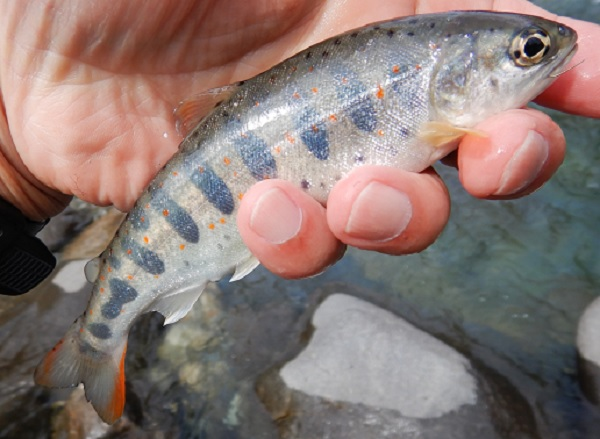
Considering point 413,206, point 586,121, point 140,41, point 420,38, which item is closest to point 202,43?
point 140,41

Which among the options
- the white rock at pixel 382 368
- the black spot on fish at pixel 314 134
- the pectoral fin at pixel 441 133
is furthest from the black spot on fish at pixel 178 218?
the white rock at pixel 382 368

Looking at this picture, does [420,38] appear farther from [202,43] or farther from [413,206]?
[202,43]

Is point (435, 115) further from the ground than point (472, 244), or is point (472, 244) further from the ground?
point (435, 115)

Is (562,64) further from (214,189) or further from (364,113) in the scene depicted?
(214,189)

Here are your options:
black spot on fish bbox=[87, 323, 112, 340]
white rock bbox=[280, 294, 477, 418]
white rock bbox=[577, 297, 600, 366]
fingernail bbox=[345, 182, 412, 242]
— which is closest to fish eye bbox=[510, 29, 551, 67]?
fingernail bbox=[345, 182, 412, 242]

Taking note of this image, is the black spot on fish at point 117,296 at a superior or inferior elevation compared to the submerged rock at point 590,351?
superior

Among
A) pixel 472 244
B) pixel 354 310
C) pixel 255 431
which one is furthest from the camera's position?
pixel 472 244

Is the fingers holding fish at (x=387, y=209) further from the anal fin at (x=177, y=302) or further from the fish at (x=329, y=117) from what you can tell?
the anal fin at (x=177, y=302)
